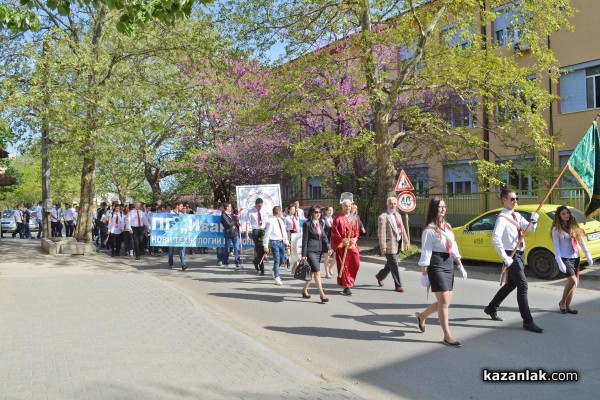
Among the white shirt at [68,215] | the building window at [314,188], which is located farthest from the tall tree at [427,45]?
the building window at [314,188]

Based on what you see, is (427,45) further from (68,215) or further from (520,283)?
(68,215)

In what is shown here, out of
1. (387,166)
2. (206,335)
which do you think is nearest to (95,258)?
(387,166)

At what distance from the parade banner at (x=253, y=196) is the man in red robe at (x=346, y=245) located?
6.54 m

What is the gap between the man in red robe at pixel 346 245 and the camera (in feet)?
29.6

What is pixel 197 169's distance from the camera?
88.8 feet

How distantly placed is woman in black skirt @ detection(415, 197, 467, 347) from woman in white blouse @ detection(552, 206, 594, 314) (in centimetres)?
232

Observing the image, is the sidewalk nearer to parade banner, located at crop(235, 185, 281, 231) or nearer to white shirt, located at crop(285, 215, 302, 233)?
white shirt, located at crop(285, 215, 302, 233)

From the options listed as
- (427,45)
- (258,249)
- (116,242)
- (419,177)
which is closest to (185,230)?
(258,249)

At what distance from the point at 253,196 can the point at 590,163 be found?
32.9 feet

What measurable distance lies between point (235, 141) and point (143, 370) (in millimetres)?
22114

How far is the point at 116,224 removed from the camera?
1744 centimetres

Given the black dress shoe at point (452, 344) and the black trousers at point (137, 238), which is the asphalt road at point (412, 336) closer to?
the black dress shoe at point (452, 344)

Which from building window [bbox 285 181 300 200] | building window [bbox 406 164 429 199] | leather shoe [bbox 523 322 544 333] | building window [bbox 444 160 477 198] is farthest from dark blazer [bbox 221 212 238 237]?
building window [bbox 285 181 300 200]

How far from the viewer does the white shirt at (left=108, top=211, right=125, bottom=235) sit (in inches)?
683
